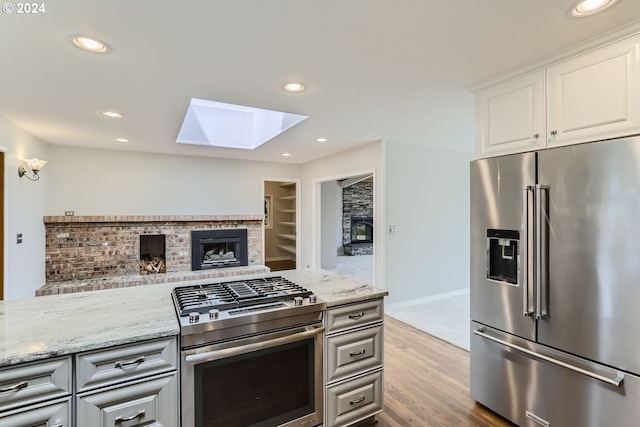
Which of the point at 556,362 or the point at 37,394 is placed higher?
the point at 37,394

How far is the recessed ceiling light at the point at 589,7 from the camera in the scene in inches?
56.9

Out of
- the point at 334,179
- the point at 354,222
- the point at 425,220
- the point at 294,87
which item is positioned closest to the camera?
the point at 294,87

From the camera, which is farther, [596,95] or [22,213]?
[22,213]

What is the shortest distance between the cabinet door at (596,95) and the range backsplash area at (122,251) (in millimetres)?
4927

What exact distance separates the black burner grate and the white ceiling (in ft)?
4.95

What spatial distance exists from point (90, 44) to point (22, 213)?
10.2ft

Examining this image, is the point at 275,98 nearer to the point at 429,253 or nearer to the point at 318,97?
the point at 318,97

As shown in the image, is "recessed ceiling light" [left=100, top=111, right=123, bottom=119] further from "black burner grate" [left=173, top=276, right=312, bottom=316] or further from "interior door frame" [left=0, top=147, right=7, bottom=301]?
"black burner grate" [left=173, top=276, right=312, bottom=316]

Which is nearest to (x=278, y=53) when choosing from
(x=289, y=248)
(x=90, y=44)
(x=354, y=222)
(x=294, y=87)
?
(x=294, y=87)

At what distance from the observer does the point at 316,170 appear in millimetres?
6035

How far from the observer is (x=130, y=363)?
1.42 m

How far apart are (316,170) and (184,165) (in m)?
2.43

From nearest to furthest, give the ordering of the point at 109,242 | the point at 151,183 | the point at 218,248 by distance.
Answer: the point at 109,242
the point at 151,183
the point at 218,248

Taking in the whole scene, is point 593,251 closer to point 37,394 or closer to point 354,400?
point 354,400
